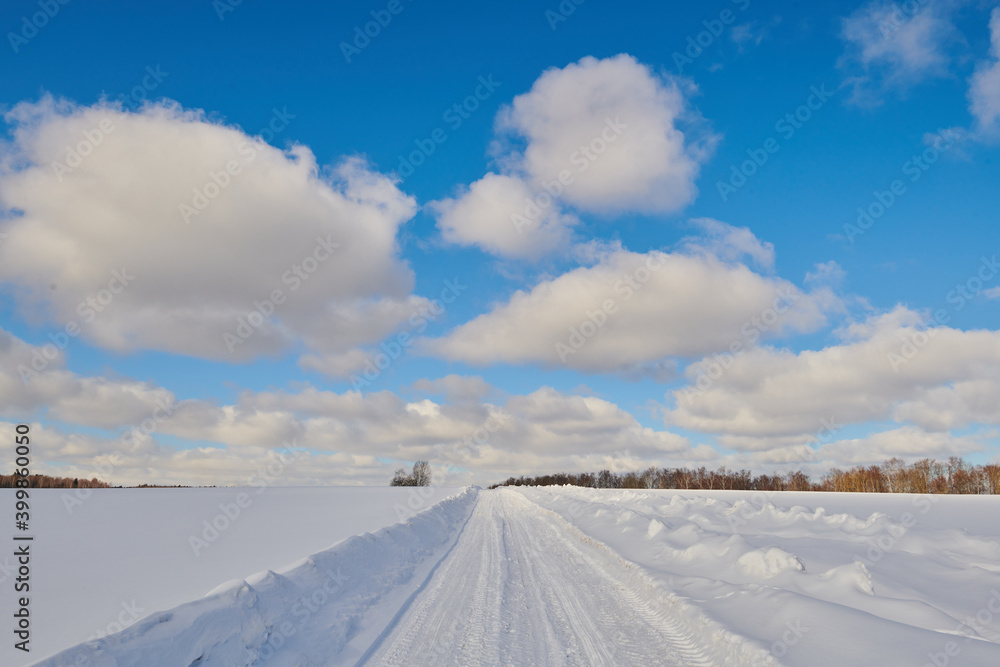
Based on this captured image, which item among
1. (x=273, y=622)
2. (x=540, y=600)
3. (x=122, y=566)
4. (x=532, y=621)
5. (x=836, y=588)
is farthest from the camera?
(x=122, y=566)

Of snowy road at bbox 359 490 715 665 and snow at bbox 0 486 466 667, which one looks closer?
snowy road at bbox 359 490 715 665

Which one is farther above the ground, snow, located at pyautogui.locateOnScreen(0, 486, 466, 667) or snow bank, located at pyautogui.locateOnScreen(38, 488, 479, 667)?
snow bank, located at pyautogui.locateOnScreen(38, 488, 479, 667)

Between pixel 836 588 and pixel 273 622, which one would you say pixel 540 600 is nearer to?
pixel 273 622

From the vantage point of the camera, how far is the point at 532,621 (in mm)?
6910

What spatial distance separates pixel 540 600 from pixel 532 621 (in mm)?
1215

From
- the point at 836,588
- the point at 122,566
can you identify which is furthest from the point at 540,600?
the point at 122,566

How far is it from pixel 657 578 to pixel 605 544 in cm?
501

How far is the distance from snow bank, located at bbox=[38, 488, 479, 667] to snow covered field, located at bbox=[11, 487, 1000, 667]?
2 centimetres

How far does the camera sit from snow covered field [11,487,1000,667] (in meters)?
5.45

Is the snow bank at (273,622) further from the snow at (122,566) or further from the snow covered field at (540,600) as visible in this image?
the snow at (122,566)

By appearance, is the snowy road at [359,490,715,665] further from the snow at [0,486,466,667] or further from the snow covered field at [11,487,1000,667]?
the snow at [0,486,466,667]

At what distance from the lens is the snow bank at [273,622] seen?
187 inches

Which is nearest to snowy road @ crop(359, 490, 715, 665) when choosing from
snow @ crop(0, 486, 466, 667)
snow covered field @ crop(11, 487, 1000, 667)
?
snow covered field @ crop(11, 487, 1000, 667)

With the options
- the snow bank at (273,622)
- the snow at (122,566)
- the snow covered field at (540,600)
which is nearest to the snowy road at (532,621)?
the snow covered field at (540,600)
